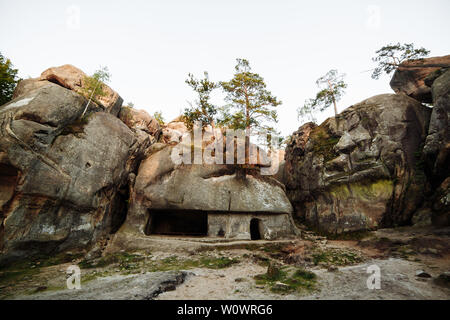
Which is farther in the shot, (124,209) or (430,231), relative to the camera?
(124,209)

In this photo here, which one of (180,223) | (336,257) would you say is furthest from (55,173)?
(336,257)

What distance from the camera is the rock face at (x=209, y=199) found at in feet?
44.2

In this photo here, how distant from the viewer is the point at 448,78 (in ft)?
41.0

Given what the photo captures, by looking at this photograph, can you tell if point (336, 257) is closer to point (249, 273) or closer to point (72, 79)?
point (249, 273)

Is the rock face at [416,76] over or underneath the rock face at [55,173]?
over

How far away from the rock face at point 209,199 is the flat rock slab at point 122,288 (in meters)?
5.57

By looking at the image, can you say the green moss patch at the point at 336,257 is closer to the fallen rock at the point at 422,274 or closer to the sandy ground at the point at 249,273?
the sandy ground at the point at 249,273

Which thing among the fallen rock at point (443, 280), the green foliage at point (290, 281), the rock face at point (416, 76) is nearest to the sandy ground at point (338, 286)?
the fallen rock at point (443, 280)

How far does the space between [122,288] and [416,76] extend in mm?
28786

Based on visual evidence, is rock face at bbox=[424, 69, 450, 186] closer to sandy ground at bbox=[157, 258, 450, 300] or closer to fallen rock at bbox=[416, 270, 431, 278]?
sandy ground at bbox=[157, 258, 450, 300]

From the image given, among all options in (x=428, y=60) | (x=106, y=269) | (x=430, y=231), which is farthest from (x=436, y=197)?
(x=106, y=269)

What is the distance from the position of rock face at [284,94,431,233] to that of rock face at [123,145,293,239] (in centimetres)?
379
